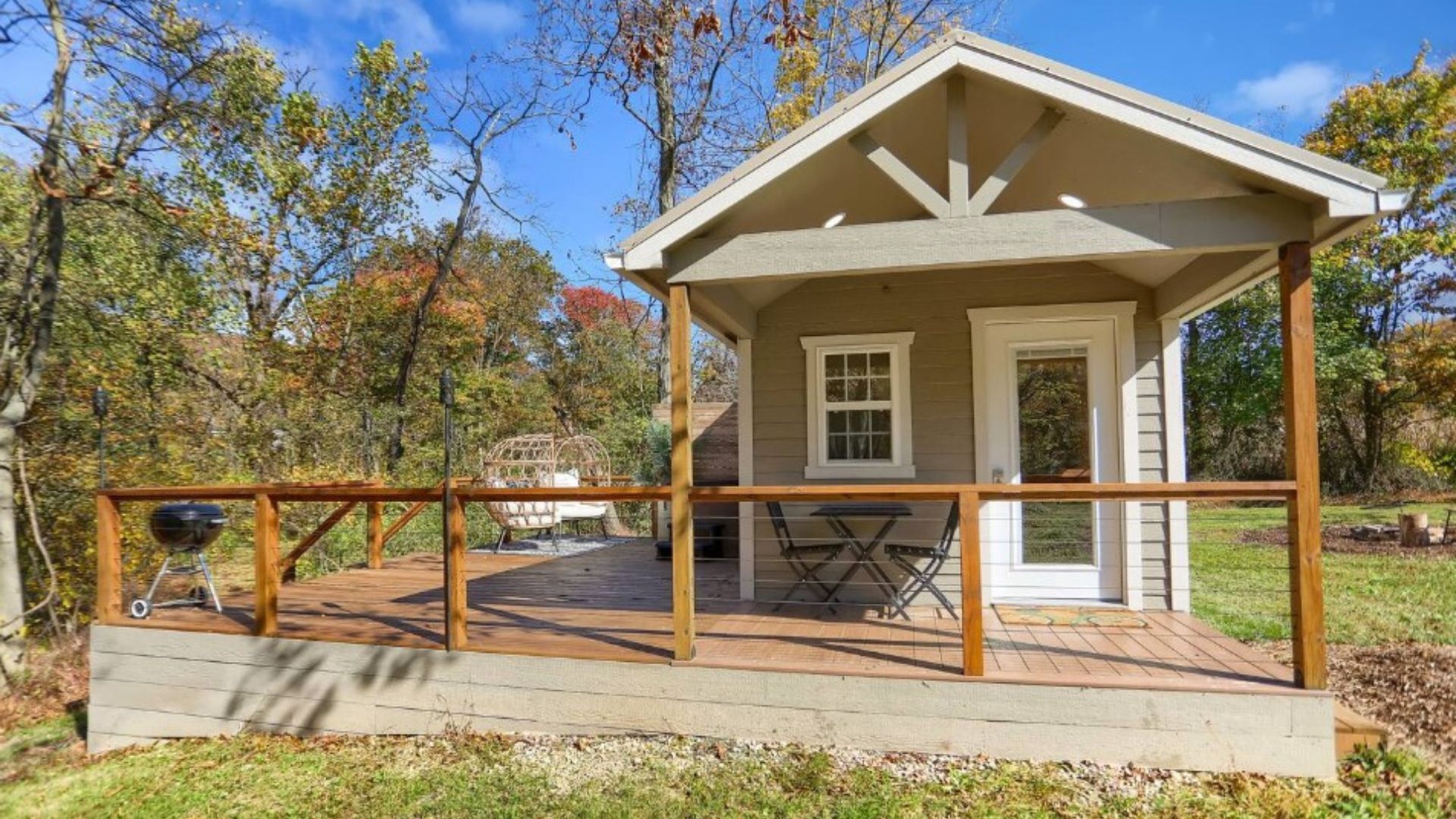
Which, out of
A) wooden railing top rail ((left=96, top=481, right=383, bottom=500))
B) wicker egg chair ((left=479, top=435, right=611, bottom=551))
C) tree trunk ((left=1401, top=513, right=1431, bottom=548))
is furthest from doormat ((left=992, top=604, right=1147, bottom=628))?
tree trunk ((left=1401, top=513, right=1431, bottom=548))

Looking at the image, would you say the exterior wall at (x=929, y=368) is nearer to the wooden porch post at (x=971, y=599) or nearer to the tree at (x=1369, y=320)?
the wooden porch post at (x=971, y=599)

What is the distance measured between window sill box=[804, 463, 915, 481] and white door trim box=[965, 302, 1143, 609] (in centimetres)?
54

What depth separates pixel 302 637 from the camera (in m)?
4.84

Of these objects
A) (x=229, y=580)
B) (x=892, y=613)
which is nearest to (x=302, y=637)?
(x=892, y=613)

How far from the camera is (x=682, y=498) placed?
4148mm

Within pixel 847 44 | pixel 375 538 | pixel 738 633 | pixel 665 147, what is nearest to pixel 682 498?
pixel 738 633

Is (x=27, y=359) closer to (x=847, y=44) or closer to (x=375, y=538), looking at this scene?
(x=375, y=538)

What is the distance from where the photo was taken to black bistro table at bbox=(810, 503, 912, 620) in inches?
195

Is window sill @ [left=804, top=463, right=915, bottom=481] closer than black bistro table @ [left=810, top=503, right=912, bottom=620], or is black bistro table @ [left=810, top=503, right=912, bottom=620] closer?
black bistro table @ [left=810, top=503, right=912, bottom=620]

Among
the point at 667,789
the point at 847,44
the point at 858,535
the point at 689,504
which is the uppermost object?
the point at 847,44

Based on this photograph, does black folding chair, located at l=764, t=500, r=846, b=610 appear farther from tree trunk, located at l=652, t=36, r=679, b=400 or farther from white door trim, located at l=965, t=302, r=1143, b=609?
tree trunk, located at l=652, t=36, r=679, b=400

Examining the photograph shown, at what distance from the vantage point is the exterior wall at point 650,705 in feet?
11.7

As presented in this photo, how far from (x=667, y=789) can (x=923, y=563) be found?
277 centimetres

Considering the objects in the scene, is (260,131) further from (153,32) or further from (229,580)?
(229,580)
